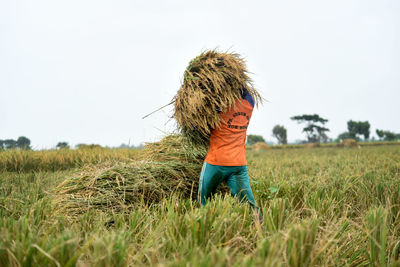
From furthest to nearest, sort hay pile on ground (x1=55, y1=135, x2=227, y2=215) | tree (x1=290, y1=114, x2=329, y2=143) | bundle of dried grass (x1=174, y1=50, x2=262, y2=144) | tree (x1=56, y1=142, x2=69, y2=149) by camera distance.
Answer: tree (x1=290, y1=114, x2=329, y2=143) < tree (x1=56, y1=142, x2=69, y2=149) < hay pile on ground (x1=55, y1=135, x2=227, y2=215) < bundle of dried grass (x1=174, y1=50, x2=262, y2=144)

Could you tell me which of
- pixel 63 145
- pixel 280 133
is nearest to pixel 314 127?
pixel 280 133

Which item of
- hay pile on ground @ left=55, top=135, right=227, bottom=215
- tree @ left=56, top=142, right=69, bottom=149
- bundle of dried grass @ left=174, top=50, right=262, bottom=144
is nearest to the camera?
bundle of dried grass @ left=174, top=50, right=262, bottom=144

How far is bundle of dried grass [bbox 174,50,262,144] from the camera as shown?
2.48 meters

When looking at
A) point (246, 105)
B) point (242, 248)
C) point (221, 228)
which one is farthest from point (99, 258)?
point (246, 105)

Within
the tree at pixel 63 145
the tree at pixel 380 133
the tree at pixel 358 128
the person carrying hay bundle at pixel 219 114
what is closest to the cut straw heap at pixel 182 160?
the person carrying hay bundle at pixel 219 114

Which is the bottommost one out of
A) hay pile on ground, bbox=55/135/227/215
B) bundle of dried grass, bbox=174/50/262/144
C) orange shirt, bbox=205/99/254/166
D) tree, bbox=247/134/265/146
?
hay pile on ground, bbox=55/135/227/215

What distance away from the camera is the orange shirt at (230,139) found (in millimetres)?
2520

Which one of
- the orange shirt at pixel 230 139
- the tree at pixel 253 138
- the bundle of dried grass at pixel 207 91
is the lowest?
the orange shirt at pixel 230 139

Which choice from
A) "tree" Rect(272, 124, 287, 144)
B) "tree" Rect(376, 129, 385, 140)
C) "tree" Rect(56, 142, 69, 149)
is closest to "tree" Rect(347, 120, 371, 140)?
"tree" Rect(376, 129, 385, 140)

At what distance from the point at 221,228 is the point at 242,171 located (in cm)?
104

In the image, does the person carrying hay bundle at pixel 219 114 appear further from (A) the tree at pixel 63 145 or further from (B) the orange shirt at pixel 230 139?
(A) the tree at pixel 63 145

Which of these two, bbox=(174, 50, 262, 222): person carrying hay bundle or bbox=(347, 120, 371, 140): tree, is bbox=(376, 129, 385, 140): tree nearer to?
bbox=(347, 120, 371, 140): tree

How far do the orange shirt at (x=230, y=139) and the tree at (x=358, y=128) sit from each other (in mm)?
96510

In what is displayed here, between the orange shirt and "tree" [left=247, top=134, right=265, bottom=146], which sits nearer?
the orange shirt
